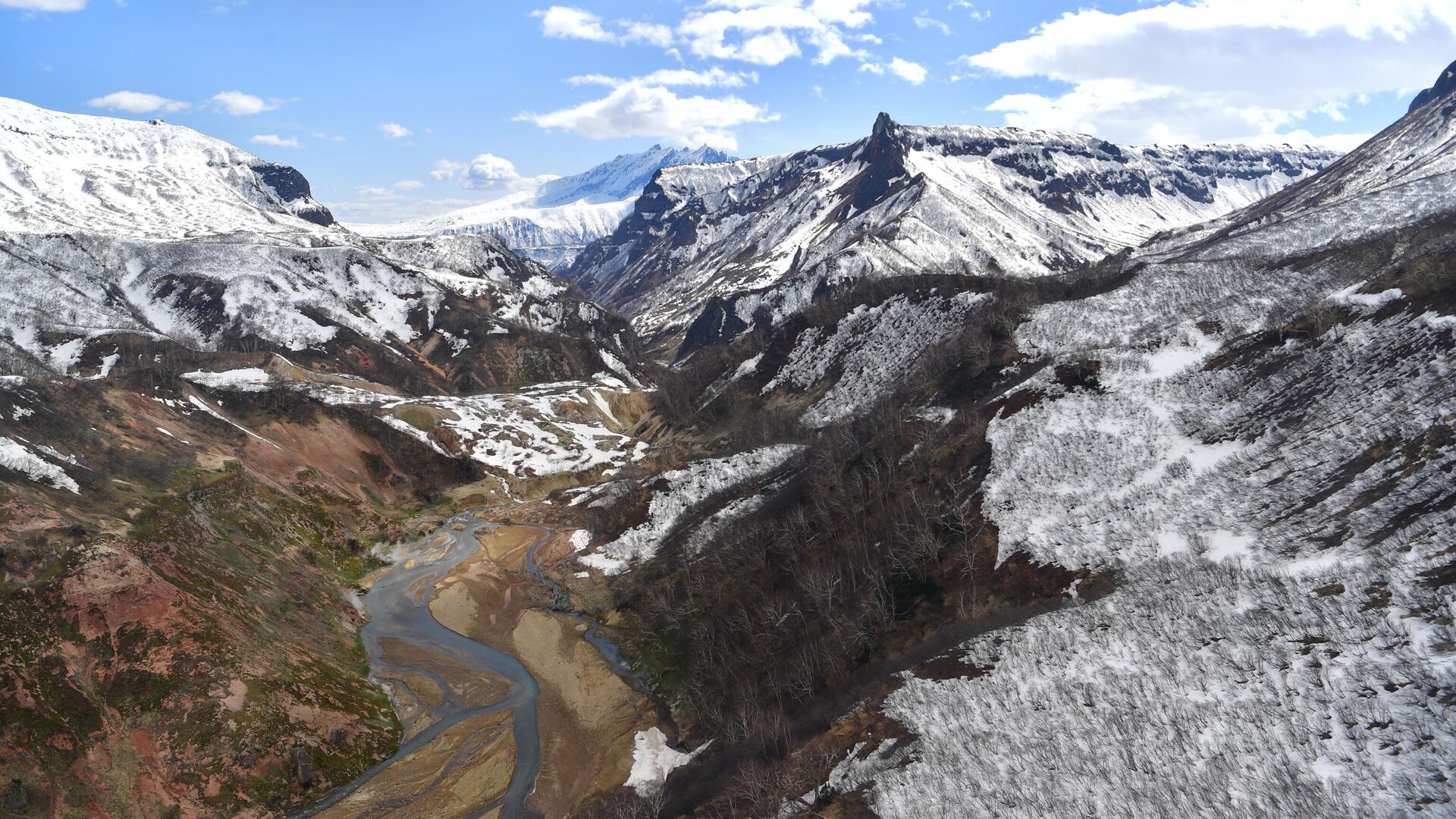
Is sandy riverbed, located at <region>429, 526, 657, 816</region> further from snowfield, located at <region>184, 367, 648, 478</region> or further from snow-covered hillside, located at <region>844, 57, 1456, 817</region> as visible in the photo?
snowfield, located at <region>184, 367, 648, 478</region>

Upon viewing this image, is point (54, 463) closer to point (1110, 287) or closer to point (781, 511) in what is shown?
point (781, 511)

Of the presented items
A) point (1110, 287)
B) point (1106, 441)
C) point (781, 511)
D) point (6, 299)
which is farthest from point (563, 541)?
point (6, 299)


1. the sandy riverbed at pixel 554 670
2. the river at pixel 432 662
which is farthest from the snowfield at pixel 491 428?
the sandy riverbed at pixel 554 670

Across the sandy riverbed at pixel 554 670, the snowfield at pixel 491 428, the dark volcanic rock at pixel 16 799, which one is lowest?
the sandy riverbed at pixel 554 670

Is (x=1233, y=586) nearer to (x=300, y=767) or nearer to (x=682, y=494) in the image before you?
(x=300, y=767)

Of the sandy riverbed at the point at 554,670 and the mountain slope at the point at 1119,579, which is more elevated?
the mountain slope at the point at 1119,579

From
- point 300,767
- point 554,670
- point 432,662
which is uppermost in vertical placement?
point 300,767

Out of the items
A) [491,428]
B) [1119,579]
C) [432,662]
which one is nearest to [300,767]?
[432,662]

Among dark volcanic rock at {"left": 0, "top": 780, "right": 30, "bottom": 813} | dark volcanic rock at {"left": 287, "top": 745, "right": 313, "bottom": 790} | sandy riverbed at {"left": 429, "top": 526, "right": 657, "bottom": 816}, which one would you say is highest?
dark volcanic rock at {"left": 0, "top": 780, "right": 30, "bottom": 813}

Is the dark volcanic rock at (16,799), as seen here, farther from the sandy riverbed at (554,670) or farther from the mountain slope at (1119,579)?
the mountain slope at (1119,579)

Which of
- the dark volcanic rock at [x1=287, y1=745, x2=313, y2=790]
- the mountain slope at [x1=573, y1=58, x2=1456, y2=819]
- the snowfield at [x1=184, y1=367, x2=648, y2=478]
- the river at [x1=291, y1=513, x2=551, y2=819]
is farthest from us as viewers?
the snowfield at [x1=184, y1=367, x2=648, y2=478]

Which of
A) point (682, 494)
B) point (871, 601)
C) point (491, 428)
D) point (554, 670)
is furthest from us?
point (491, 428)

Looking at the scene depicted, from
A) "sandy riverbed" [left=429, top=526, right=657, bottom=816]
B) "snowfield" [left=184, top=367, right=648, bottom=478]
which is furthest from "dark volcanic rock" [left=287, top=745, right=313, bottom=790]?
"snowfield" [left=184, top=367, right=648, bottom=478]
